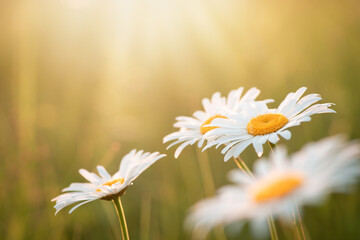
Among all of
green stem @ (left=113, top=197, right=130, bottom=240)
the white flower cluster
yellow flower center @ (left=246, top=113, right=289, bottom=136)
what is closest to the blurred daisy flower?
the white flower cluster

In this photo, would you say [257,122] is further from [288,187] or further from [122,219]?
[122,219]

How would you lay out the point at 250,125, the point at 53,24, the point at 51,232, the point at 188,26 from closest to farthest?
the point at 250,125 → the point at 51,232 → the point at 188,26 → the point at 53,24

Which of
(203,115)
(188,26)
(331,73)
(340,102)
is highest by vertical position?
(188,26)

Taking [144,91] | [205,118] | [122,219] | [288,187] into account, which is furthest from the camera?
[144,91]

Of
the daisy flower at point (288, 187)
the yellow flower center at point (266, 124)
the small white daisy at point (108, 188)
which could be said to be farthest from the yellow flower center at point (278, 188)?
the small white daisy at point (108, 188)

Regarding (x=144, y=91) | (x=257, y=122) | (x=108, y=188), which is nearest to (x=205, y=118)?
(x=257, y=122)

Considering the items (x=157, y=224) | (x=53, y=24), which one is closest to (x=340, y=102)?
(x=157, y=224)

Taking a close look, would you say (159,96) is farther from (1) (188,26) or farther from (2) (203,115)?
(2) (203,115)

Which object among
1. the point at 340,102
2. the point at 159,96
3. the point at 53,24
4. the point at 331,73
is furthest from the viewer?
the point at 53,24

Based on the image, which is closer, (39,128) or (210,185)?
(210,185)
